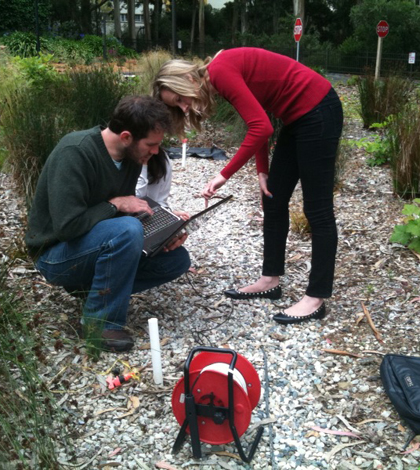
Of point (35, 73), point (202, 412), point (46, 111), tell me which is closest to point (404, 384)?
point (202, 412)

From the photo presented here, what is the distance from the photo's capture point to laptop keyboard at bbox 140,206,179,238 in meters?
2.74

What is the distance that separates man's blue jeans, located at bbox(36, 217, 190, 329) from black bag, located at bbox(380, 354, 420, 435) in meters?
1.18

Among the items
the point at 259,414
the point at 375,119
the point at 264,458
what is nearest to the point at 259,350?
the point at 259,414

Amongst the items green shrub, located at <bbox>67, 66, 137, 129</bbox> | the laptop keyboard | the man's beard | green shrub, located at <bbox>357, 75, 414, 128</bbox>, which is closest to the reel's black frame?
the laptop keyboard

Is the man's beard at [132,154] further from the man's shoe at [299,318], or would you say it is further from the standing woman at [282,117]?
the man's shoe at [299,318]

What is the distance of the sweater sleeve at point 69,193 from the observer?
2.41 metres

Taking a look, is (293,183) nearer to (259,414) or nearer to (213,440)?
(259,414)

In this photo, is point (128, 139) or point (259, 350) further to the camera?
point (259, 350)

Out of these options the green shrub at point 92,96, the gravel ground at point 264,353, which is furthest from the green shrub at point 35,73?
the gravel ground at point 264,353

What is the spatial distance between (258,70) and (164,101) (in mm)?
460

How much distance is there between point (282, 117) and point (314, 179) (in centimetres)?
34

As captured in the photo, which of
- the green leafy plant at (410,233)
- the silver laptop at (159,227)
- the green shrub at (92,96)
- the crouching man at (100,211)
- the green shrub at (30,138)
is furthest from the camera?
the green shrub at (92,96)

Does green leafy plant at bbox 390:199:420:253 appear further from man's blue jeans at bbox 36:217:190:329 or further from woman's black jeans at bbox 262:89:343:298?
man's blue jeans at bbox 36:217:190:329

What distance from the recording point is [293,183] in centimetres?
302
